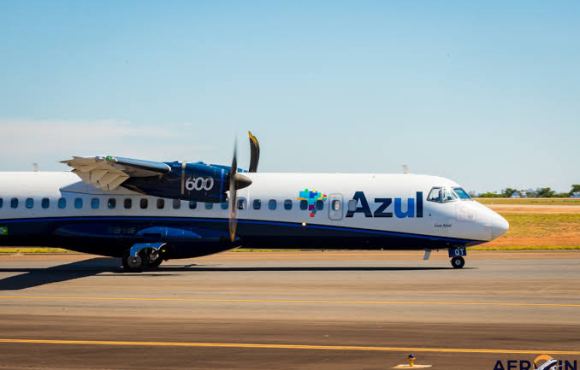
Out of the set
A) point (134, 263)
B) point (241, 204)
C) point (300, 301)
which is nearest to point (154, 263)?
point (134, 263)

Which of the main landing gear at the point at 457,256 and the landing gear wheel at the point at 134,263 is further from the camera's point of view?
the main landing gear at the point at 457,256

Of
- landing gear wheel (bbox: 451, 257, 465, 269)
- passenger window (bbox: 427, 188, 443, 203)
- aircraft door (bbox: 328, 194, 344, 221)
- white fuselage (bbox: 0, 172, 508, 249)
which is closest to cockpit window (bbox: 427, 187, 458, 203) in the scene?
passenger window (bbox: 427, 188, 443, 203)

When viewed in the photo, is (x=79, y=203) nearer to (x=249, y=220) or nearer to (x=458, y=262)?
(x=249, y=220)

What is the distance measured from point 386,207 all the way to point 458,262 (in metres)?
3.39

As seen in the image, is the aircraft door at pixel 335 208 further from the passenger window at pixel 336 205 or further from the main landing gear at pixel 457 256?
Result: the main landing gear at pixel 457 256

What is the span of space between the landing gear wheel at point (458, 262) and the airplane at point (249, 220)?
1.8 inches

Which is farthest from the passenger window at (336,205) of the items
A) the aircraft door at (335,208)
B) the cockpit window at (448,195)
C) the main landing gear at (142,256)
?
the main landing gear at (142,256)

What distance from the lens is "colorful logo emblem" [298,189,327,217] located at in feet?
94.5

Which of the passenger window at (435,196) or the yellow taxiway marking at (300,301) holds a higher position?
the passenger window at (435,196)

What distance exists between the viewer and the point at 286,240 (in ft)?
94.6

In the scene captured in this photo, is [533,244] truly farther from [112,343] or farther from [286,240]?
[112,343]

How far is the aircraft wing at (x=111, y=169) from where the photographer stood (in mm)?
26125

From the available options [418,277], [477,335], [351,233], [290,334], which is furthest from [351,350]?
[351,233]

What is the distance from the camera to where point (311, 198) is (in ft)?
94.9
